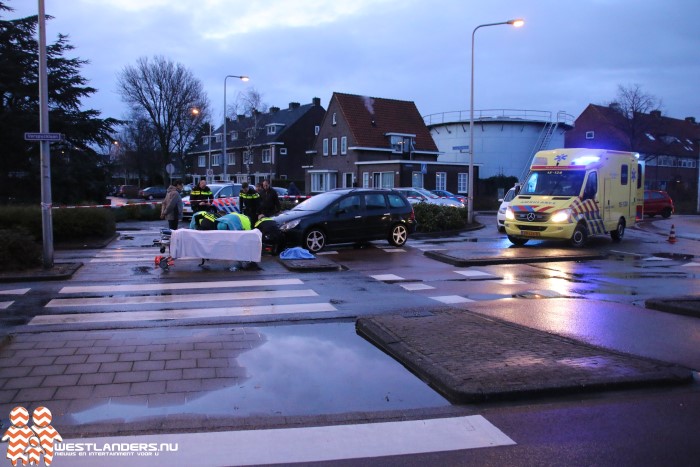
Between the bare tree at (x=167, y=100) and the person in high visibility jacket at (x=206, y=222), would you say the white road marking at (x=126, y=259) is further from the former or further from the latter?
the bare tree at (x=167, y=100)

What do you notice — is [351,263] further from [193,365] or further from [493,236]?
[493,236]

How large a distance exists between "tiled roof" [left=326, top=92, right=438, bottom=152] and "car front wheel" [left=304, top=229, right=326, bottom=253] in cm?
3738

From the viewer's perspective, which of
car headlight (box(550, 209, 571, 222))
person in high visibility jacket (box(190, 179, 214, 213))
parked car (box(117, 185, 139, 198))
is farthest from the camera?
parked car (box(117, 185, 139, 198))

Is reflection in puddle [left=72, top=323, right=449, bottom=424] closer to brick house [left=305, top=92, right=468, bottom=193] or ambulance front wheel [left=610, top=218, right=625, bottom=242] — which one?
ambulance front wheel [left=610, top=218, right=625, bottom=242]

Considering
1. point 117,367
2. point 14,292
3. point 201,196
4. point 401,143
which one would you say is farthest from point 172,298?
point 401,143

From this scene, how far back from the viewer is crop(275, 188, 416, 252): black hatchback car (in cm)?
1438

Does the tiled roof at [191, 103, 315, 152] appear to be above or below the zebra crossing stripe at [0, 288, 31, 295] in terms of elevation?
above

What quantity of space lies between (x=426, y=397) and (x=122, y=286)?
6837 mm

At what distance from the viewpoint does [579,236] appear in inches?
651

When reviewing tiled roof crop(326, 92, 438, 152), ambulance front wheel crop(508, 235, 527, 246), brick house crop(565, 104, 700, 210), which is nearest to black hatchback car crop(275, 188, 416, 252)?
ambulance front wheel crop(508, 235, 527, 246)

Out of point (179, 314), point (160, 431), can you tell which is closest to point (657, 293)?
point (179, 314)

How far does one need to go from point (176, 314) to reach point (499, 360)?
4413 millimetres

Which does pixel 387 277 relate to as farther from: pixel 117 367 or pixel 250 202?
pixel 250 202

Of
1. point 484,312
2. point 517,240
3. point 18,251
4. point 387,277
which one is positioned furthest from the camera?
point 517,240
